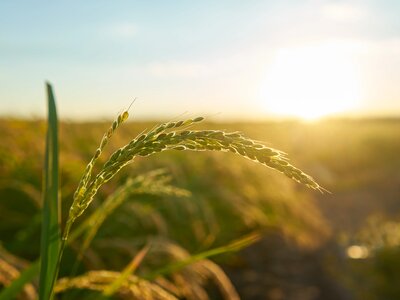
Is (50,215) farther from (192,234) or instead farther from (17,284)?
(192,234)

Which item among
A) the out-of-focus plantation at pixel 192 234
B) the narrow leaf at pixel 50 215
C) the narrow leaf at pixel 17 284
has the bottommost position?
the narrow leaf at pixel 17 284

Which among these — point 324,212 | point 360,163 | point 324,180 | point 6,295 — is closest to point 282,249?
point 6,295

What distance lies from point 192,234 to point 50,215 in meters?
3.56

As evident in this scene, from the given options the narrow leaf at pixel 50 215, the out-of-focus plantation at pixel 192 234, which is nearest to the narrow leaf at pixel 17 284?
the out-of-focus plantation at pixel 192 234

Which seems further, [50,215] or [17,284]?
[17,284]

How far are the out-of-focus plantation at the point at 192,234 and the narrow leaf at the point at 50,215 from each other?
331 mm

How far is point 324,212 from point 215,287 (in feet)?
33.2

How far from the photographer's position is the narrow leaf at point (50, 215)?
1.13 meters

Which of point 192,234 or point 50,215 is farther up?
point 192,234

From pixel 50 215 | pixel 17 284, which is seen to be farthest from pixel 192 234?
pixel 50 215

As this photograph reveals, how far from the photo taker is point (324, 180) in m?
20.2

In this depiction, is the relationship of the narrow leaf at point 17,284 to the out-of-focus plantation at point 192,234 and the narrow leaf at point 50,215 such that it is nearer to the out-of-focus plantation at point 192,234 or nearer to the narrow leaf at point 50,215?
the out-of-focus plantation at point 192,234

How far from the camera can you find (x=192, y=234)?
191 inches

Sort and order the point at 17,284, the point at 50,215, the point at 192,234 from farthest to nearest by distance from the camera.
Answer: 1. the point at 192,234
2. the point at 17,284
3. the point at 50,215
